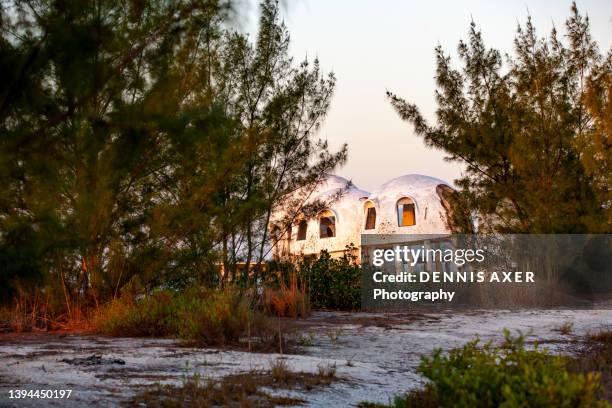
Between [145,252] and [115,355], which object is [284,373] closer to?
[115,355]

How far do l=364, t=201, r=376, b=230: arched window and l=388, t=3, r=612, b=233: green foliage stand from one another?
19244 millimetres

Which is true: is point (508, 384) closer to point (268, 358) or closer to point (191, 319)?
point (268, 358)

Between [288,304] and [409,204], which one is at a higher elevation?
[409,204]

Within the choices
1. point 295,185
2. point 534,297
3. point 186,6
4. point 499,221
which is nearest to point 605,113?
point 499,221

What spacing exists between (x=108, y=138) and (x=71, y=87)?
14.6 inches

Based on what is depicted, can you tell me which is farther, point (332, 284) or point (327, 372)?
point (332, 284)

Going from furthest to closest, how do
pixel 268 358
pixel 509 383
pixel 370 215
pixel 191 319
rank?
pixel 370 215 < pixel 191 319 < pixel 268 358 < pixel 509 383

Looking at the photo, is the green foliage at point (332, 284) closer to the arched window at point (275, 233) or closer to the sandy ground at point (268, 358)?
the arched window at point (275, 233)

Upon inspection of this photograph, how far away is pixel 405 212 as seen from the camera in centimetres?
3706

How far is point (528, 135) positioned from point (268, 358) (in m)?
12.7

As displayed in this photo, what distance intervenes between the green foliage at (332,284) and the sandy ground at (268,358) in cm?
412

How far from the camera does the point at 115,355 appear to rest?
258 inches

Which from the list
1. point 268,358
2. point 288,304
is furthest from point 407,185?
point 268,358

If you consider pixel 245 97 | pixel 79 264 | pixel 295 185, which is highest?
pixel 245 97
